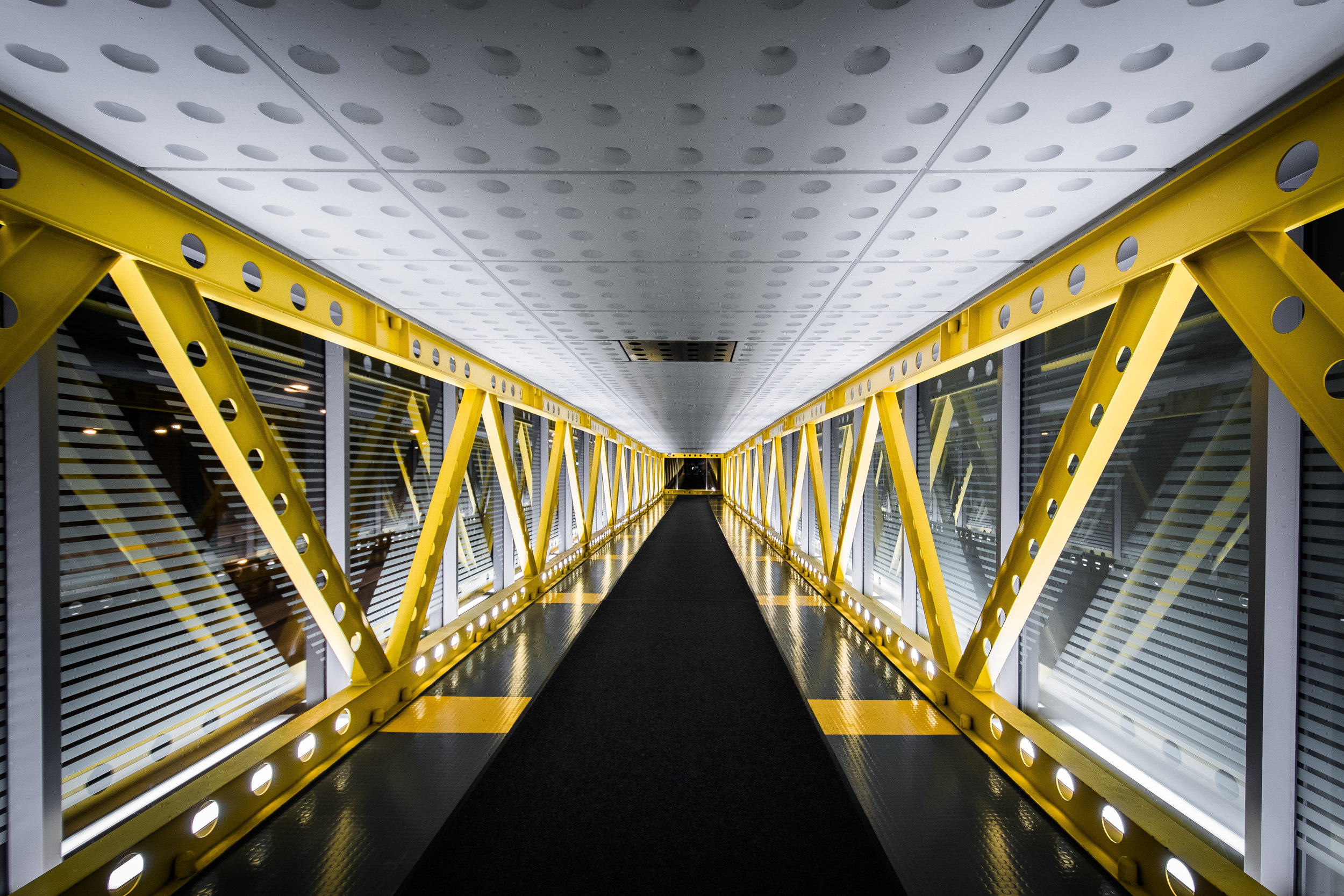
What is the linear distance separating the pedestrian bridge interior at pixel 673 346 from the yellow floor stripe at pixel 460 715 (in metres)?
0.03

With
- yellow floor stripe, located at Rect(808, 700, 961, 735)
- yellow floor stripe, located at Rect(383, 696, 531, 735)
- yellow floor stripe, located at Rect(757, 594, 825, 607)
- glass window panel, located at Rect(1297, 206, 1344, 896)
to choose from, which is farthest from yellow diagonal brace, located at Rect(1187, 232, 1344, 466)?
yellow floor stripe, located at Rect(757, 594, 825, 607)

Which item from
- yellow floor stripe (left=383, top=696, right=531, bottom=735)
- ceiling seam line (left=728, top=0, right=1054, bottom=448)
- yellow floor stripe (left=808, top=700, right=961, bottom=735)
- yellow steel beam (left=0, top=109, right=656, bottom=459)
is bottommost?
yellow floor stripe (left=383, top=696, right=531, bottom=735)

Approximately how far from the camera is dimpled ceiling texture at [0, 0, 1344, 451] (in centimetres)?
98

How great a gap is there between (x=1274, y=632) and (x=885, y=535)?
425 cm

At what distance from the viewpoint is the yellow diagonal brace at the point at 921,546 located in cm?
316

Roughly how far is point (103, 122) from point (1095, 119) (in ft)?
8.46

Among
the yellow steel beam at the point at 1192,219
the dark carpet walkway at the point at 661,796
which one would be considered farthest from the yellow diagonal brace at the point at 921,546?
the yellow steel beam at the point at 1192,219

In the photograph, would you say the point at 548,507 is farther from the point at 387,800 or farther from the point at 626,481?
the point at 626,481

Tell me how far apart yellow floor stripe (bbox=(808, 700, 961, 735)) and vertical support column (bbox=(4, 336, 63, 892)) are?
3.47m

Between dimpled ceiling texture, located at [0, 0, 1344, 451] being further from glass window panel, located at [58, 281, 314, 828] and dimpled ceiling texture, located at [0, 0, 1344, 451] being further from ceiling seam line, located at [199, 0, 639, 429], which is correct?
glass window panel, located at [58, 281, 314, 828]

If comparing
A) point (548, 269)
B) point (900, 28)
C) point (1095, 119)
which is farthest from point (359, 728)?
point (1095, 119)

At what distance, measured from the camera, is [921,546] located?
134 inches

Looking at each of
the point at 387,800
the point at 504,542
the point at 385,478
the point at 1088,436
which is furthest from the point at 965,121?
the point at 504,542

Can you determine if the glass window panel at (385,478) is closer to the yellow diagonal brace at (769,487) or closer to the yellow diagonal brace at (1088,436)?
the yellow diagonal brace at (1088,436)
